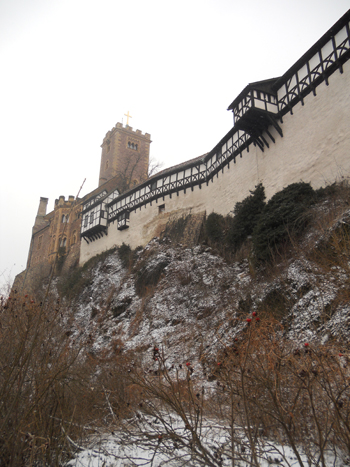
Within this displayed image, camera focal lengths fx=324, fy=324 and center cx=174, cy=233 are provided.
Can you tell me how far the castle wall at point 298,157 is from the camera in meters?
12.6

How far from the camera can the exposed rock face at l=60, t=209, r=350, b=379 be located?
7.91m

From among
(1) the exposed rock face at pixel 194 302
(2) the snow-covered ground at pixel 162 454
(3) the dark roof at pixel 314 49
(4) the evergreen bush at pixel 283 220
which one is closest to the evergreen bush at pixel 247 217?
(1) the exposed rock face at pixel 194 302

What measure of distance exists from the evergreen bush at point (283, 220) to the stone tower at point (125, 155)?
1057 inches

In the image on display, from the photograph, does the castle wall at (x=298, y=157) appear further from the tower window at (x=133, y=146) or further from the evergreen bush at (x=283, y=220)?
the tower window at (x=133, y=146)

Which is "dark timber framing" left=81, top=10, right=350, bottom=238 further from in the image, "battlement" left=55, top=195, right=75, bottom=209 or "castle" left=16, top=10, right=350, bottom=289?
"battlement" left=55, top=195, right=75, bottom=209

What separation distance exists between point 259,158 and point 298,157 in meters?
2.75

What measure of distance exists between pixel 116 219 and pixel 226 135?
13337mm

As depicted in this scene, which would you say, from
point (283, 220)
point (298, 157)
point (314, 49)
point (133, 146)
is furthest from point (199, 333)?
point (133, 146)

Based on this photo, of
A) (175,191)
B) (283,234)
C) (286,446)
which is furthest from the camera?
(175,191)

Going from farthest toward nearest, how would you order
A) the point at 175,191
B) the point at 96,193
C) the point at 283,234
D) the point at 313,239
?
the point at 96,193
the point at 175,191
the point at 283,234
the point at 313,239

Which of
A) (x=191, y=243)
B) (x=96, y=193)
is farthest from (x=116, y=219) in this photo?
(x=191, y=243)

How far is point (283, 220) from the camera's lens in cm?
1289

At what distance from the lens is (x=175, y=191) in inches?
937

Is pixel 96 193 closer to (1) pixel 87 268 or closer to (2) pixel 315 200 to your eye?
(1) pixel 87 268
